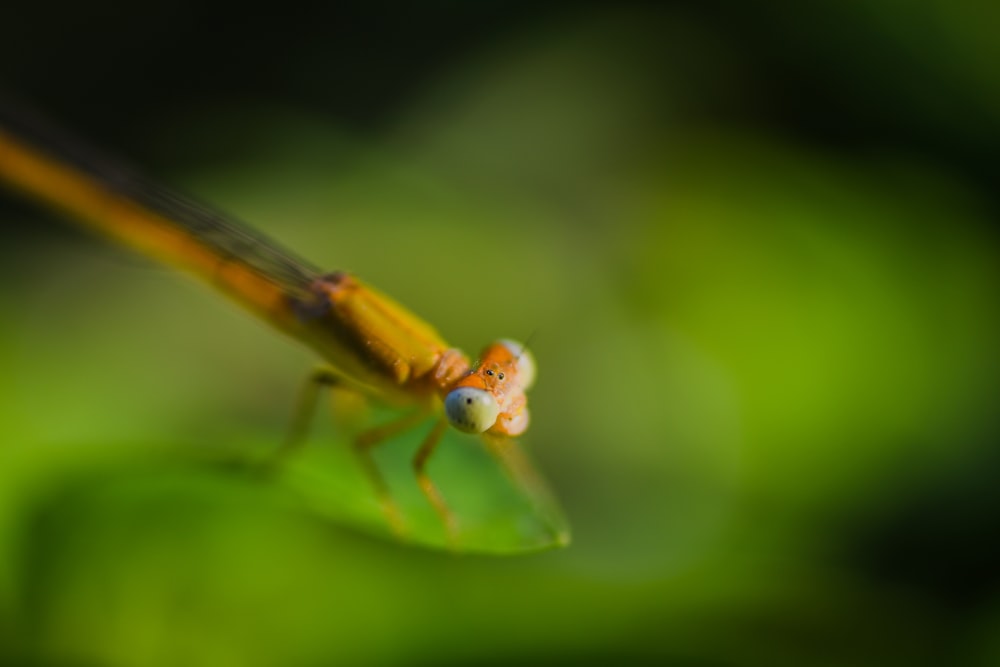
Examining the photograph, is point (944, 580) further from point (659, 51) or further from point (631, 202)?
point (659, 51)

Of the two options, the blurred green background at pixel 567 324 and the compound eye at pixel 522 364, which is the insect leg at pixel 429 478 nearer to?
the blurred green background at pixel 567 324

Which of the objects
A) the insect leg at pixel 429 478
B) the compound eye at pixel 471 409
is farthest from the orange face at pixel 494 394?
the insect leg at pixel 429 478

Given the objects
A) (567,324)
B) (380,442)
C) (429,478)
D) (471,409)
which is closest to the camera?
(471,409)

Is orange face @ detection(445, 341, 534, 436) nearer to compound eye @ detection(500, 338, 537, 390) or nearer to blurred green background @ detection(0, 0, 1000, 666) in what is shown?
compound eye @ detection(500, 338, 537, 390)

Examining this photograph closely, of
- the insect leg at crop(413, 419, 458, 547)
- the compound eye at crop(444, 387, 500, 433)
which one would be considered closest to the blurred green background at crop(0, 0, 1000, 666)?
the insect leg at crop(413, 419, 458, 547)

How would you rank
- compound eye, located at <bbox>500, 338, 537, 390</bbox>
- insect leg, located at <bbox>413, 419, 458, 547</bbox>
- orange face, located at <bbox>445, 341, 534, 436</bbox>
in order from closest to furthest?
insect leg, located at <bbox>413, 419, 458, 547</bbox> < orange face, located at <bbox>445, 341, 534, 436</bbox> < compound eye, located at <bbox>500, 338, 537, 390</bbox>

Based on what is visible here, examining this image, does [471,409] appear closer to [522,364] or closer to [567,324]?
[522,364]

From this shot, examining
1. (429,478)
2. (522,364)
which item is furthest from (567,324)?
(429,478)
